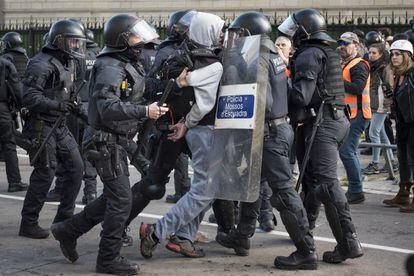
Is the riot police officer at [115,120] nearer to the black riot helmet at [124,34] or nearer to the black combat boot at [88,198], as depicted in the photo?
the black riot helmet at [124,34]

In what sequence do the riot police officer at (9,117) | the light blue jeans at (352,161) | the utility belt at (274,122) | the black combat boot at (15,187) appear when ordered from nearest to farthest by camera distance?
the utility belt at (274,122), the light blue jeans at (352,161), the black combat boot at (15,187), the riot police officer at (9,117)

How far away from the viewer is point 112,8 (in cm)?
2872

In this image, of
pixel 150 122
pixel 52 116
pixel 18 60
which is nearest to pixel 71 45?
pixel 52 116

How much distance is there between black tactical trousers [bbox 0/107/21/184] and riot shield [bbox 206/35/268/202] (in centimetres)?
437

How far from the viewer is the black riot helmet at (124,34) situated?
6.22m

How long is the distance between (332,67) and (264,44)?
2.71 ft

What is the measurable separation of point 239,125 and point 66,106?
193cm

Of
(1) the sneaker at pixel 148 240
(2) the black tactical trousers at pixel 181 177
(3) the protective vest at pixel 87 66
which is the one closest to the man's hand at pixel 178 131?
(1) the sneaker at pixel 148 240

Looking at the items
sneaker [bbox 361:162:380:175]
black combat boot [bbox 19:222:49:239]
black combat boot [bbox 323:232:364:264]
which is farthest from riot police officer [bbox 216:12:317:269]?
sneaker [bbox 361:162:380:175]

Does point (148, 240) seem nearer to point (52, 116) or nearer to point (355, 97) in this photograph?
point (52, 116)

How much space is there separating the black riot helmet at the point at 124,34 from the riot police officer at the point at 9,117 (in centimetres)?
413

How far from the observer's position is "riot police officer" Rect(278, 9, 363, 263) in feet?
21.4

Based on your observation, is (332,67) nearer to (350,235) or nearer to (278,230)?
(350,235)

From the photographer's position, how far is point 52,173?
7.48 m
